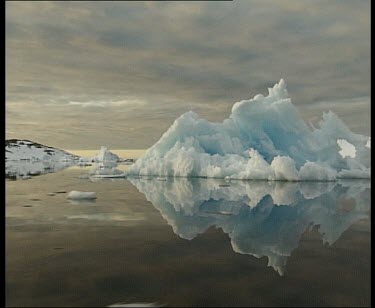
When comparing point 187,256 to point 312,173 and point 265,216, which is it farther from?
point 312,173

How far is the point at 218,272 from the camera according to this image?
209 inches

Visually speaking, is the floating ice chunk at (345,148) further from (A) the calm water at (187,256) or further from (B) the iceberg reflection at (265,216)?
(A) the calm water at (187,256)

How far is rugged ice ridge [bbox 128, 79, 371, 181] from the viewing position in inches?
1010

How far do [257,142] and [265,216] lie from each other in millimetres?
18515

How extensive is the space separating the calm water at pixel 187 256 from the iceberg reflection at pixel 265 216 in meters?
0.03

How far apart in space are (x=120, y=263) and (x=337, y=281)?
305 cm

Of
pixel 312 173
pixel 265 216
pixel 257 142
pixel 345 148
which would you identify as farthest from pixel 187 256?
pixel 345 148

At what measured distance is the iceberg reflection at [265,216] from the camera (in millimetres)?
7055

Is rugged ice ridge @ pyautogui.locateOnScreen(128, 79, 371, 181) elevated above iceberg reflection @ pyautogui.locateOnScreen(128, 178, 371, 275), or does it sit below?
above

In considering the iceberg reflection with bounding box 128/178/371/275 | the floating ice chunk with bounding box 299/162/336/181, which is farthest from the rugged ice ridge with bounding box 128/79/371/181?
the iceberg reflection with bounding box 128/178/371/275

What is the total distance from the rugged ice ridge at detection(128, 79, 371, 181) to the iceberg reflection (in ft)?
33.9

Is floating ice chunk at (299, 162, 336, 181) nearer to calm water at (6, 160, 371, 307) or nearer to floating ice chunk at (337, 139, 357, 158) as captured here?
floating ice chunk at (337, 139, 357, 158)

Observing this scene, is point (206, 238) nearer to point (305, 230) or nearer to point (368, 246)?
point (305, 230)
